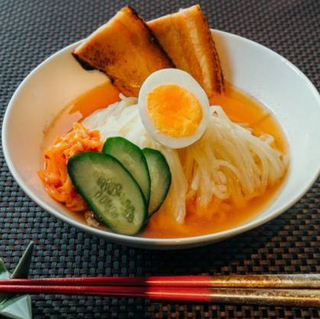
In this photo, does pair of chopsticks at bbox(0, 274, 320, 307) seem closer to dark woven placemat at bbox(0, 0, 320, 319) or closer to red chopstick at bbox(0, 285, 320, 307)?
red chopstick at bbox(0, 285, 320, 307)

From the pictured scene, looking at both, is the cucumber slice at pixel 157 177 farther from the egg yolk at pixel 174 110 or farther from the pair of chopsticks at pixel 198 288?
the pair of chopsticks at pixel 198 288

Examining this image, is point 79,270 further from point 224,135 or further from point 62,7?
point 62,7

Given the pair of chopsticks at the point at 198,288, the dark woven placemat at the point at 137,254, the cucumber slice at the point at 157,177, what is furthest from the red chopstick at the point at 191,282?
the cucumber slice at the point at 157,177

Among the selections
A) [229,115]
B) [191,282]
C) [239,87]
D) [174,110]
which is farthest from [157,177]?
[239,87]

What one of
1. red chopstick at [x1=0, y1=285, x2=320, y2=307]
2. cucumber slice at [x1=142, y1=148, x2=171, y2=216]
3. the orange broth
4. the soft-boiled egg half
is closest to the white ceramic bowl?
the orange broth

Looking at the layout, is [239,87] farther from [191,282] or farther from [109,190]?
[191,282]

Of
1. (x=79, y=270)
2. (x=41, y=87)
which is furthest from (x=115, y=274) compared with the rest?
(x=41, y=87)
